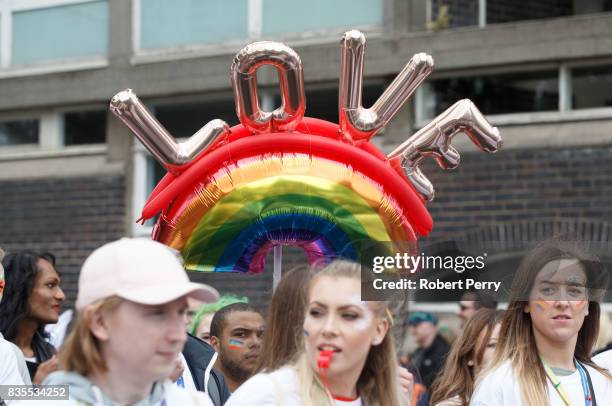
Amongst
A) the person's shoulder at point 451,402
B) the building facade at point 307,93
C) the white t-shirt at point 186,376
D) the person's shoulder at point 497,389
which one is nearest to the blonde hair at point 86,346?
the person's shoulder at point 497,389

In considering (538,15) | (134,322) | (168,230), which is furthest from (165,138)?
(538,15)

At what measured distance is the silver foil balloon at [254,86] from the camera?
178 inches

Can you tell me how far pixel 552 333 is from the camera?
3844 mm

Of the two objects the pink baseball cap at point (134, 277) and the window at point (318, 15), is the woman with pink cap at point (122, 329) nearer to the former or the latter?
the pink baseball cap at point (134, 277)

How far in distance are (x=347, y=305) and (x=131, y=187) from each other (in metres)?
7.04

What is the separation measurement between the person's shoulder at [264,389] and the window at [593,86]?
18.9 ft

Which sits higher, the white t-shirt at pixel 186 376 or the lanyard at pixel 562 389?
the white t-shirt at pixel 186 376

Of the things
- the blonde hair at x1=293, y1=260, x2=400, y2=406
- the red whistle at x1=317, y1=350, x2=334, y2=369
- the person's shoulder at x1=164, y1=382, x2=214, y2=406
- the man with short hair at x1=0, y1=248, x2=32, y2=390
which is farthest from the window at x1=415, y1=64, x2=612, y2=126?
the person's shoulder at x1=164, y1=382, x2=214, y2=406

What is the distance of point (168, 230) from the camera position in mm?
4496

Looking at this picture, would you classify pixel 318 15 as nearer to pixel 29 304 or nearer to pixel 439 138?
pixel 29 304

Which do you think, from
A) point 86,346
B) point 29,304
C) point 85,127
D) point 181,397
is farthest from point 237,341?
point 85,127

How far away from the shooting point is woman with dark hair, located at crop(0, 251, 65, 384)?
5297mm

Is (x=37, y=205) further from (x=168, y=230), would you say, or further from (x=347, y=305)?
(x=347, y=305)

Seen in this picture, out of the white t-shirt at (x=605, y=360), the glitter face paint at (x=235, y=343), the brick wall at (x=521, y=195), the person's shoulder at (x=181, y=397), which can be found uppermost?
the brick wall at (x=521, y=195)
